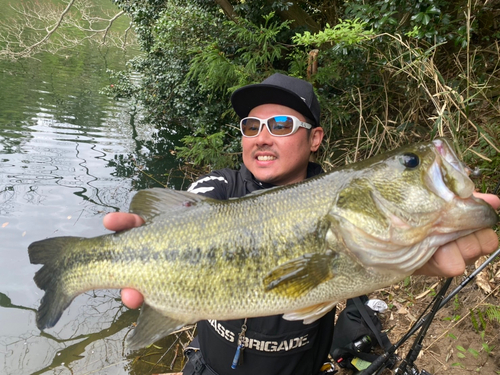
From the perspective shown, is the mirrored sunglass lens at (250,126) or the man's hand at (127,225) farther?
the mirrored sunglass lens at (250,126)

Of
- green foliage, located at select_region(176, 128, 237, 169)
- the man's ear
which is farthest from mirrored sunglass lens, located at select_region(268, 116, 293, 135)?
green foliage, located at select_region(176, 128, 237, 169)

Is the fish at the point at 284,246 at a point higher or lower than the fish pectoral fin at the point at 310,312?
higher

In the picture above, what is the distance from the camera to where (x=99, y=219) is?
6.46 metres

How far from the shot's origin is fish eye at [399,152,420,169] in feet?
5.20

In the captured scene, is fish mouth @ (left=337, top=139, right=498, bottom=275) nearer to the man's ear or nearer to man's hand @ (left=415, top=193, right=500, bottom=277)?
man's hand @ (left=415, top=193, right=500, bottom=277)

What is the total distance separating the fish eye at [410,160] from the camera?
1585 millimetres

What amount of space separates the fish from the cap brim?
37.2 inches

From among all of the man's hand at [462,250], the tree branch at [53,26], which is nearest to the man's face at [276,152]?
the man's hand at [462,250]

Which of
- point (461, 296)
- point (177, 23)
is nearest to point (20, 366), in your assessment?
point (461, 296)

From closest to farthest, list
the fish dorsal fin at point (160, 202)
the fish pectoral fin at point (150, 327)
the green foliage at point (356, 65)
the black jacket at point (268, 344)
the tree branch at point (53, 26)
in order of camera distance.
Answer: the fish pectoral fin at point (150, 327) → the fish dorsal fin at point (160, 202) → the black jacket at point (268, 344) → the green foliage at point (356, 65) → the tree branch at point (53, 26)

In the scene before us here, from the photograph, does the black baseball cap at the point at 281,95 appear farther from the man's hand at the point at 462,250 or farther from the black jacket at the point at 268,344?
the man's hand at the point at 462,250

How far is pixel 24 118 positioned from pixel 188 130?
19.5 ft

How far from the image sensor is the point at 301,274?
156 centimetres

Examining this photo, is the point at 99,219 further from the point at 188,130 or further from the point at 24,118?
the point at 24,118
